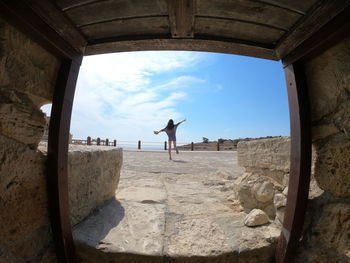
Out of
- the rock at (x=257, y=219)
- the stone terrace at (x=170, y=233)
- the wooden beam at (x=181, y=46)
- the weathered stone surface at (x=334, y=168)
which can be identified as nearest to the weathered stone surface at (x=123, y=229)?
the stone terrace at (x=170, y=233)

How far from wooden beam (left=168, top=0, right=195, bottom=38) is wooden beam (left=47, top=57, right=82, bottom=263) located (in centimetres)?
79

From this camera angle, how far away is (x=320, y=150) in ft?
4.45

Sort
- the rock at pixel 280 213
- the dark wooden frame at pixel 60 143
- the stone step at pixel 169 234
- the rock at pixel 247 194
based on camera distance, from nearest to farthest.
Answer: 1. the dark wooden frame at pixel 60 143
2. the stone step at pixel 169 234
3. the rock at pixel 280 213
4. the rock at pixel 247 194

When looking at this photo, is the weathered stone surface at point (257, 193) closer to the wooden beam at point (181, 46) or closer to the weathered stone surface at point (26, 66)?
the wooden beam at point (181, 46)

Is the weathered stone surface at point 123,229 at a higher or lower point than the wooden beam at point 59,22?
lower

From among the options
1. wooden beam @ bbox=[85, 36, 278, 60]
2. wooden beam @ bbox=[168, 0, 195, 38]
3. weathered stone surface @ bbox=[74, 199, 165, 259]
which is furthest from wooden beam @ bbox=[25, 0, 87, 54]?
weathered stone surface @ bbox=[74, 199, 165, 259]

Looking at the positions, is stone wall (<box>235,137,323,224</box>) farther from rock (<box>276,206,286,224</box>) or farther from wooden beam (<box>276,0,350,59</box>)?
wooden beam (<box>276,0,350,59</box>)

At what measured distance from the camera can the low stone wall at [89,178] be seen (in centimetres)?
163

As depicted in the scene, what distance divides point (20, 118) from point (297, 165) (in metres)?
1.80

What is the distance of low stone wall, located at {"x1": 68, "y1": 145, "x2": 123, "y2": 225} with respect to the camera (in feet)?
5.36

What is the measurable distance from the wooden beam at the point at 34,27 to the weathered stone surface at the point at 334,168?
186 cm

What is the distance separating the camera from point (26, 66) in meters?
1.20

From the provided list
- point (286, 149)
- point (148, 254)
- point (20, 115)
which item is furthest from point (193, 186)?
point (20, 115)

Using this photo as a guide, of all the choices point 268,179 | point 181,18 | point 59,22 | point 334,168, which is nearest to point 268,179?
point 268,179
